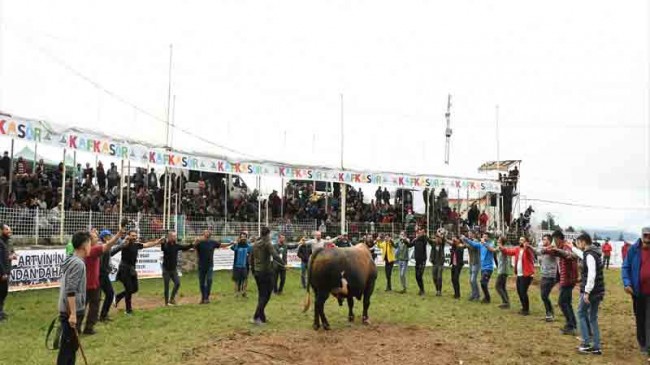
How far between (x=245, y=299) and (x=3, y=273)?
19.3 ft

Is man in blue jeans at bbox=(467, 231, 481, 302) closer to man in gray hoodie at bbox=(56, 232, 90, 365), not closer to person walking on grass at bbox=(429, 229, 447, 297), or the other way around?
person walking on grass at bbox=(429, 229, 447, 297)

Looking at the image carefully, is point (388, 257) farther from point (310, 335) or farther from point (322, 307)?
point (310, 335)

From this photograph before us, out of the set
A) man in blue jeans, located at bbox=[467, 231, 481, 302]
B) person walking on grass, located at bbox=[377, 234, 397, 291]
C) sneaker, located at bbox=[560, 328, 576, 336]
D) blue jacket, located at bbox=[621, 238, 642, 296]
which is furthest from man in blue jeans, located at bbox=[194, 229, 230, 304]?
blue jacket, located at bbox=[621, 238, 642, 296]

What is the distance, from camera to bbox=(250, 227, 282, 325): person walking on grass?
424 inches

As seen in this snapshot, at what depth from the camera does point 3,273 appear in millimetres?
10406

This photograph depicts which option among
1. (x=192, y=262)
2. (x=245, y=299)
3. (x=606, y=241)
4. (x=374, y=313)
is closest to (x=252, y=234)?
(x=192, y=262)

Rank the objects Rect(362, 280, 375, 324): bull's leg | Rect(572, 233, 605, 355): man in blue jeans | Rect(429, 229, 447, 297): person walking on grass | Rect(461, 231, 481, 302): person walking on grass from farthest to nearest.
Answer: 1. Rect(429, 229, 447, 297): person walking on grass
2. Rect(461, 231, 481, 302): person walking on grass
3. Rect(362, 280, 375, 324): bull's leg
4. Rect(572, 233, 605, 355): man in blue jeans

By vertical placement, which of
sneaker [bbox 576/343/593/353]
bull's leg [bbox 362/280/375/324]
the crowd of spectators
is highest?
the crowd of spectators

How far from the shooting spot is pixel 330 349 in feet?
28.6

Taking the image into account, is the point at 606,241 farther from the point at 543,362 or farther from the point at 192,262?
the point at 543,362

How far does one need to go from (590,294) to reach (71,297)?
7862mm

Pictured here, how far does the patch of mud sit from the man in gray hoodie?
1.84 metres

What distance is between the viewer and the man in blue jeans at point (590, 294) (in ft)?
28.8

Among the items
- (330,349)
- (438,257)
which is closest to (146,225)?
(438,257)
